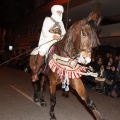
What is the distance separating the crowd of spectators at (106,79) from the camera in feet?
35.2

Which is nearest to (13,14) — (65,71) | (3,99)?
(3,99)

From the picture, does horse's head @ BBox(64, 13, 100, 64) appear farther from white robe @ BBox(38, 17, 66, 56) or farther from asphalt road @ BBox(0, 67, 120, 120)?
asphalt road @ BBox(0, 67, 120, 120)

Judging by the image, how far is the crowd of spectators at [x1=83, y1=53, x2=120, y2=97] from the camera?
35.2 ft

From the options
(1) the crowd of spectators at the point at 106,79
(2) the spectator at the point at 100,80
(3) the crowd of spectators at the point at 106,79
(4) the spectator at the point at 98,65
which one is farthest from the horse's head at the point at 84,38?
(4) the spectator at the point at 98,65

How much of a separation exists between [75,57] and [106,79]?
19.5 feet

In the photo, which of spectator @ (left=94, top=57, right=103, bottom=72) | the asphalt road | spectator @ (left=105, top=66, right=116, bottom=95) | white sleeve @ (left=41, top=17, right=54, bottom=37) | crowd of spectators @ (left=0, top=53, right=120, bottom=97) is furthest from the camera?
spectator @ (left=94, top=57, right=103, bottom=72)

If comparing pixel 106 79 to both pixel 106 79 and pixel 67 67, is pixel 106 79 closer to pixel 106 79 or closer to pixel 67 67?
pixel 106 79

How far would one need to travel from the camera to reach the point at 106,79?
441 inches

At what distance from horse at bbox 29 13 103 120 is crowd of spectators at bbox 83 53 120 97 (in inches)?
191

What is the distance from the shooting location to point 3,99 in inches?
352

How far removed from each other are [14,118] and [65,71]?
6.77ft

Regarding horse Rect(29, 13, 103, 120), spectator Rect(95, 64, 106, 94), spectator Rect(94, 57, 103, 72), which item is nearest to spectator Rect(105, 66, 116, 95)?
spectator Rect(95, 64, 106, 94)

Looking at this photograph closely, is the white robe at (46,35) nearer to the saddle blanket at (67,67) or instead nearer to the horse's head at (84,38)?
the saddle blanket at (67,67)

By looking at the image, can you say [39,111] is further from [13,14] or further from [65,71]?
[13,14]
